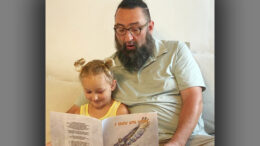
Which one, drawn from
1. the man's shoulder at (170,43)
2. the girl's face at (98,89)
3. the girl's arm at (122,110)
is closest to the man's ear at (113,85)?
the girl's face at (98,89)

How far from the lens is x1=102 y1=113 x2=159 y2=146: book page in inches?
94.6

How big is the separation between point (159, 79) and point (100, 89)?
362mm

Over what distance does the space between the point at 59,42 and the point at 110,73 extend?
49 centimetres

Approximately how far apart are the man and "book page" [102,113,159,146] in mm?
62

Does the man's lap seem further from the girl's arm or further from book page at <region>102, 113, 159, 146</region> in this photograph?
the girl's arm

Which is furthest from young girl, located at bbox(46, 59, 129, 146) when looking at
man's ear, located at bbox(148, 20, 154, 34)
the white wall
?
man's ear, located at bbox(148, 20, 154, 34)

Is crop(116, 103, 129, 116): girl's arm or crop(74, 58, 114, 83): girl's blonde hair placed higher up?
crop(74, 58, 114, 83): girl's blonde hair

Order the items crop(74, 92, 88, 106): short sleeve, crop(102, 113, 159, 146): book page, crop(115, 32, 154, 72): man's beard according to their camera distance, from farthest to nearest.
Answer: crop(74, 92, 88, 106): short sleeve → crop(115, 32, 154, 72): man's beard → crop(102, 113, 159, 146): book page

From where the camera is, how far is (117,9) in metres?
2.54

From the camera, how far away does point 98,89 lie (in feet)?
8.16

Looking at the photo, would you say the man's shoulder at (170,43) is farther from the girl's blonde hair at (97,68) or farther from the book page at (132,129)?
the book page at (132,129)
